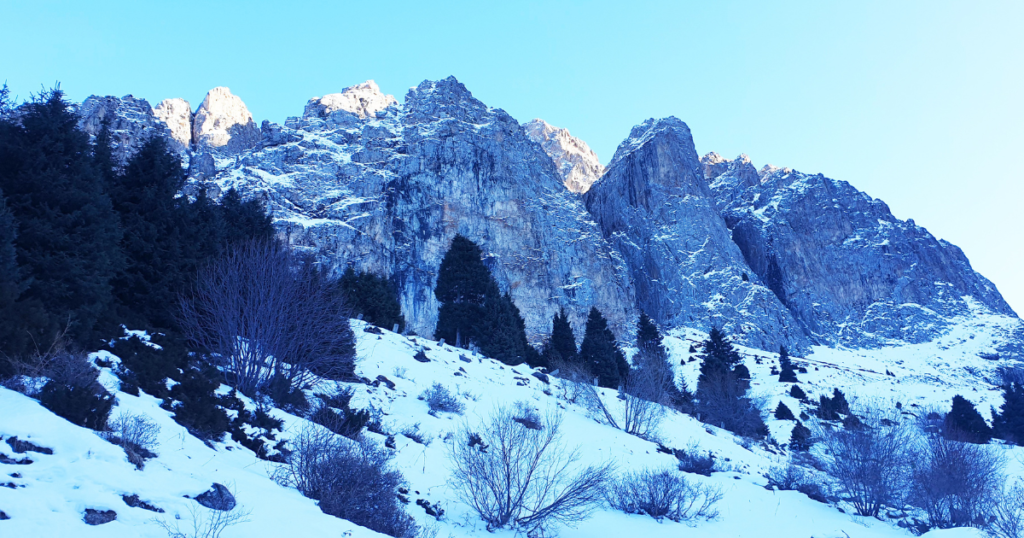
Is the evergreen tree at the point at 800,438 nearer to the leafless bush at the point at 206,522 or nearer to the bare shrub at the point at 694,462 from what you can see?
the bare shrub at the point at 694,462

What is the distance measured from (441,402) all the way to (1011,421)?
41.9 meters

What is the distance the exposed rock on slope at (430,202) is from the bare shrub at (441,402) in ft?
255

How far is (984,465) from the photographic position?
19.8 metres

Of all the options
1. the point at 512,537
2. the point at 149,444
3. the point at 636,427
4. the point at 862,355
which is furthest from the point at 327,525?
the point at 862,355

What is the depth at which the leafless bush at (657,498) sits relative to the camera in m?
14.3

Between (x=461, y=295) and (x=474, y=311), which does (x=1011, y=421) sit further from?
(x=461, y=295)

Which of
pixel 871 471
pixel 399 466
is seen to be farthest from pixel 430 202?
pixel 399 466

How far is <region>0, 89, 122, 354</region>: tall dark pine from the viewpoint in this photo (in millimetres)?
11336

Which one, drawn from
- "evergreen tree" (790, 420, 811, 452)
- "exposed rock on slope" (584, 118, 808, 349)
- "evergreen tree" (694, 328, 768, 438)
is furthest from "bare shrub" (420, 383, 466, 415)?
"exposed rock on slope" (584, 118, 808, 349)

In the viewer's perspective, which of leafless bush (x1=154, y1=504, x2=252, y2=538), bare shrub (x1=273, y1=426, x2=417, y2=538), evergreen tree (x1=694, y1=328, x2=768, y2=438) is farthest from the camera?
evergreen tree (x1=694, y1=328, x2=768, y2=438)

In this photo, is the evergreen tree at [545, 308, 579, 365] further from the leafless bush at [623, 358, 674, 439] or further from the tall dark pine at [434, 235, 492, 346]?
the leafless bush at [623, 358, 674, 439]

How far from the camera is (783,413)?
39.6 m

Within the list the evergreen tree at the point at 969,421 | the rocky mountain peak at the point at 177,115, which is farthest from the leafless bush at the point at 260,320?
the rocky mountain peak at the point at 177,115

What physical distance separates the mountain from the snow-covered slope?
7157cm
